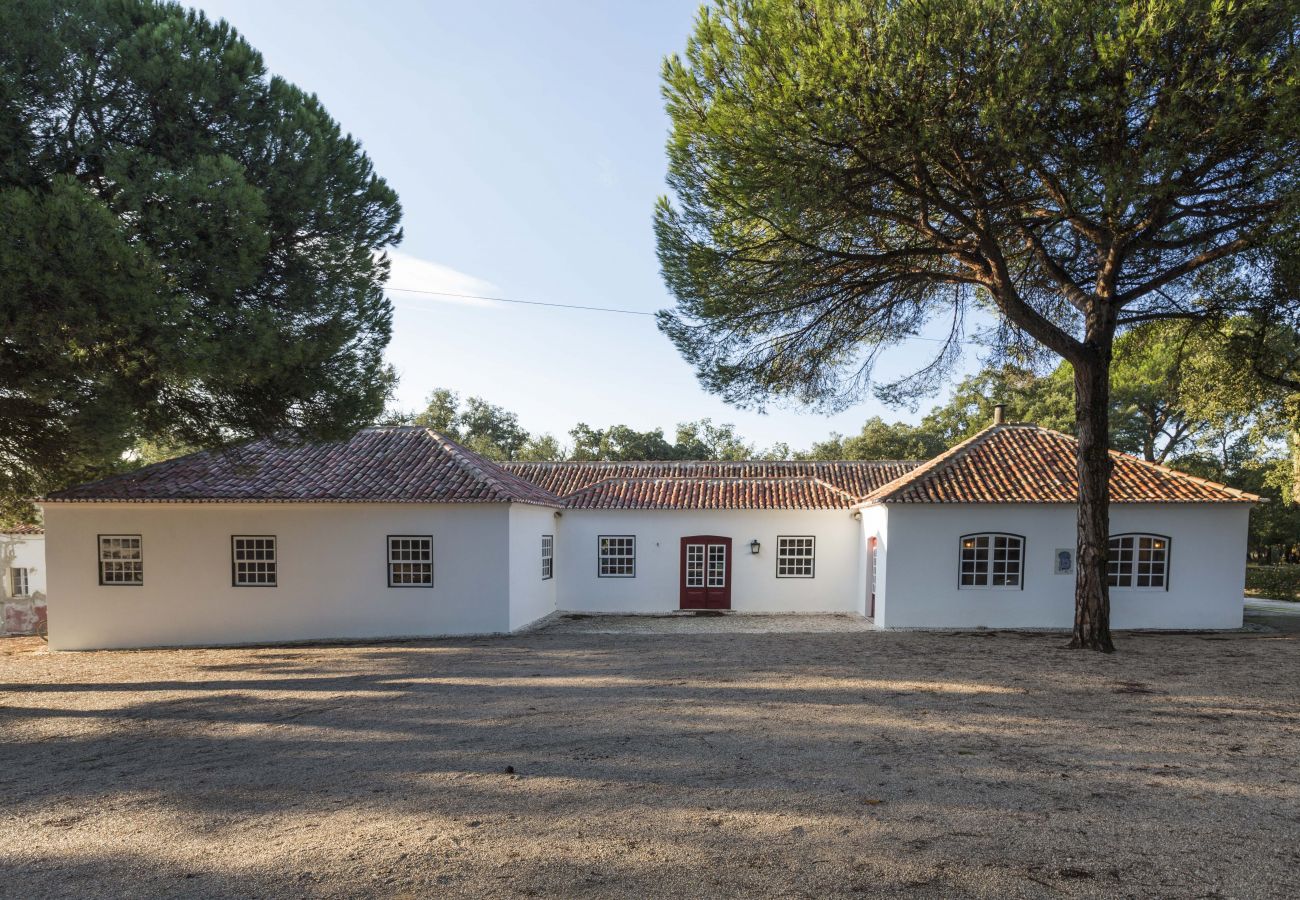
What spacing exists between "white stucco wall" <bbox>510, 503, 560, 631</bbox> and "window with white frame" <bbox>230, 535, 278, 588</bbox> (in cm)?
487

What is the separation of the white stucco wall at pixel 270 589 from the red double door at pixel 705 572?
5745 millimetres

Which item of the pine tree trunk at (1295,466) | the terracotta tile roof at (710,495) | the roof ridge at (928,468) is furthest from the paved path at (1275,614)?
the terracotta tile roof at (710,495)

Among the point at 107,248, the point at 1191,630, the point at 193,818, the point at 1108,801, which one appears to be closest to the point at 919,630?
the point at 1191,630

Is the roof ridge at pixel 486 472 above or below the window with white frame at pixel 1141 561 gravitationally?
above

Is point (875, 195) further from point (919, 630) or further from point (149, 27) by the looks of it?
point (149, 27)

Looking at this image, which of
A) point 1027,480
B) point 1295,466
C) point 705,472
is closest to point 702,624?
point 705,472

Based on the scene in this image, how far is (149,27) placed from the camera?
9.09 meters

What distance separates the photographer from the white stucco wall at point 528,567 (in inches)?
601

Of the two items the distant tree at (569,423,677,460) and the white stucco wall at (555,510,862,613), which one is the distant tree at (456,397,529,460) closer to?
the distant tree at (569,423,677,460)

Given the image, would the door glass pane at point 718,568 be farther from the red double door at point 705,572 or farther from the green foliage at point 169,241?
the green foliage at point 169,241

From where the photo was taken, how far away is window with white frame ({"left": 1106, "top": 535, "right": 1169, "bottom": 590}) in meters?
15.4

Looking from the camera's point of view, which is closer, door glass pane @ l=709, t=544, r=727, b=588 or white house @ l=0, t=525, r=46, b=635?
door glass pane @ l=709, t=544, r=727, b=588

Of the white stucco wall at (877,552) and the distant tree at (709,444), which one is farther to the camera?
the distant tree at (709,444)

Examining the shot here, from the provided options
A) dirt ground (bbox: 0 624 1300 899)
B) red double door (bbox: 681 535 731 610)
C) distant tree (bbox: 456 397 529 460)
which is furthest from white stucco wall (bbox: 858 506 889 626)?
distant tree (bbox: 456 397 529 460)
